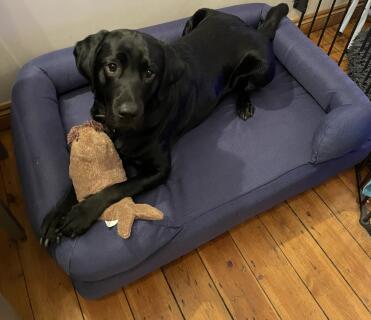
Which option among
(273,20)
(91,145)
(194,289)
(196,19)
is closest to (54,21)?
(196,19)

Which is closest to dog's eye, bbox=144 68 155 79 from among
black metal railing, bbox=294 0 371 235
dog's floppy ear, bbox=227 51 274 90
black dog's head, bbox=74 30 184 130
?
black dog's head, bbox=74 30 184 130

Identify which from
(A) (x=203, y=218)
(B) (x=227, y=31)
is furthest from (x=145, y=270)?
(B) (x=227, y=31)

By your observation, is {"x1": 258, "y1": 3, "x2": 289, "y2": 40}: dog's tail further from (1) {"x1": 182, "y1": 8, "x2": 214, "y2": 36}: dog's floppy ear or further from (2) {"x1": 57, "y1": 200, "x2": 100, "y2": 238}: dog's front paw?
(2) {"x1": 57, "y1": 200, "x2": 100, "y2": 238}: dog's front paw

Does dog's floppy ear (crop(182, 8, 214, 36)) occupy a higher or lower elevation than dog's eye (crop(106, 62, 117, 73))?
lower

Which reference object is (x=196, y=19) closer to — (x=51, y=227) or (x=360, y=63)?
(x=360, y=63)

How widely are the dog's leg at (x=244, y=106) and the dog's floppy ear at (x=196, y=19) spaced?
0.39 m

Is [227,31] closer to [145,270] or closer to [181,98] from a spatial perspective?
[181,98]

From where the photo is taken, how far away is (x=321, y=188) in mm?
1721

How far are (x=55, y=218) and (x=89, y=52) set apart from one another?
53 cm

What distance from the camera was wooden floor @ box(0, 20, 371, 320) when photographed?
135 cm

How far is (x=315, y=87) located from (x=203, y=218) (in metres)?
0.84

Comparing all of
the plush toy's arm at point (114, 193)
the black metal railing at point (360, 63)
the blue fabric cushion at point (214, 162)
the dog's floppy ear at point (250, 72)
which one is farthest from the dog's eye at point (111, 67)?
the black metal railing at point (360, 63)

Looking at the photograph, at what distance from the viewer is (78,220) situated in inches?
44.9

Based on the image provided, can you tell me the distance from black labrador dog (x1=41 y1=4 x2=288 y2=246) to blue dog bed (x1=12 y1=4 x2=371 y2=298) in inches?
2.5
